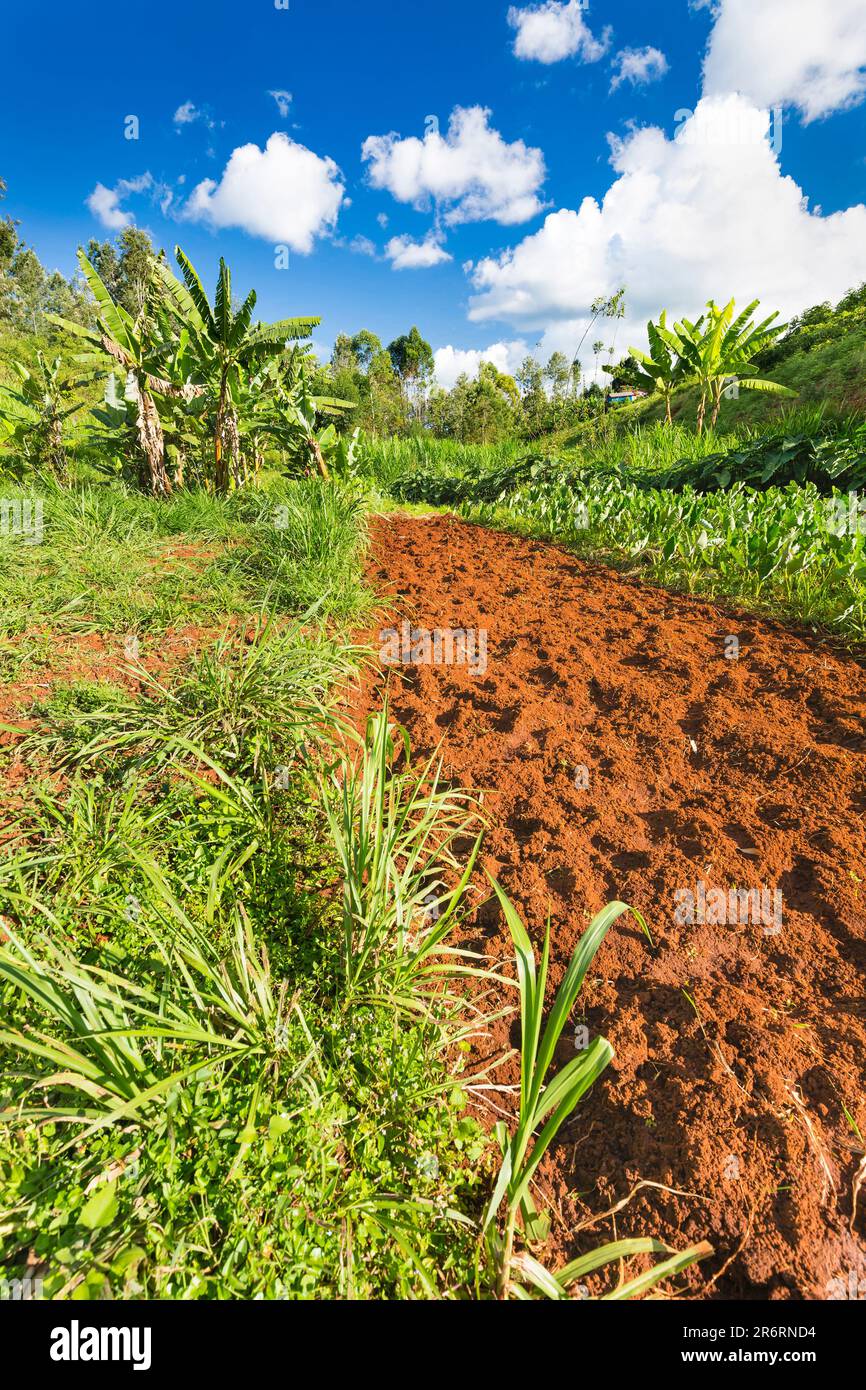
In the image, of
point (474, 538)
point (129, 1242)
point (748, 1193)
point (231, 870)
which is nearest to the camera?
point (129, 1242)

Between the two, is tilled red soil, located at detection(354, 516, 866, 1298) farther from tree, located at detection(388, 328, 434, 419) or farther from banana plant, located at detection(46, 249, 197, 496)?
tree, located at detection(388, 328, 434, 419)

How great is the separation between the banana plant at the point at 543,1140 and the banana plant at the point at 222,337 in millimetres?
6165

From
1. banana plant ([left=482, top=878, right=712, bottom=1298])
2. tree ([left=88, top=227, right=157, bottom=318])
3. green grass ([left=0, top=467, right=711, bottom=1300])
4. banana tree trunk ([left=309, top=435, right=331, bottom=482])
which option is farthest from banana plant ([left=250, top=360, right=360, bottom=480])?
tree ([left=88, top=227, right=157, bottom=318])

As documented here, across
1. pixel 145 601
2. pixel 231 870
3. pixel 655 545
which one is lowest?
pixel 231 870

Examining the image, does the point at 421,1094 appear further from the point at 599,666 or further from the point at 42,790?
the point at 599,666

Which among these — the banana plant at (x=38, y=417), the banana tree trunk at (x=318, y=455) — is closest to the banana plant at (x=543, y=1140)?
the banana tree trunk at (x=318, y=455)

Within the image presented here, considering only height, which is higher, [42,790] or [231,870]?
[42,790]

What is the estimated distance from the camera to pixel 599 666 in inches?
129

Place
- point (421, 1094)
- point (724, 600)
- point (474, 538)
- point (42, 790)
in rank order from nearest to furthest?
point (421, 1094) < point (42, 790) < point (724, 600) < point (474, 538)

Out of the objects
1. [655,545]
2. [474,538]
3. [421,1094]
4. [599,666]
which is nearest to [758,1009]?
[421,1094]

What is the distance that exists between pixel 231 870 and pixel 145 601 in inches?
84.5

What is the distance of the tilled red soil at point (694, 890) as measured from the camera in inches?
47.9

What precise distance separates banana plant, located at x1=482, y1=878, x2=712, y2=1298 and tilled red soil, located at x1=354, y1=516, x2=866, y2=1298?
0.13 metres

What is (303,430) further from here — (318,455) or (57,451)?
(57,451)
